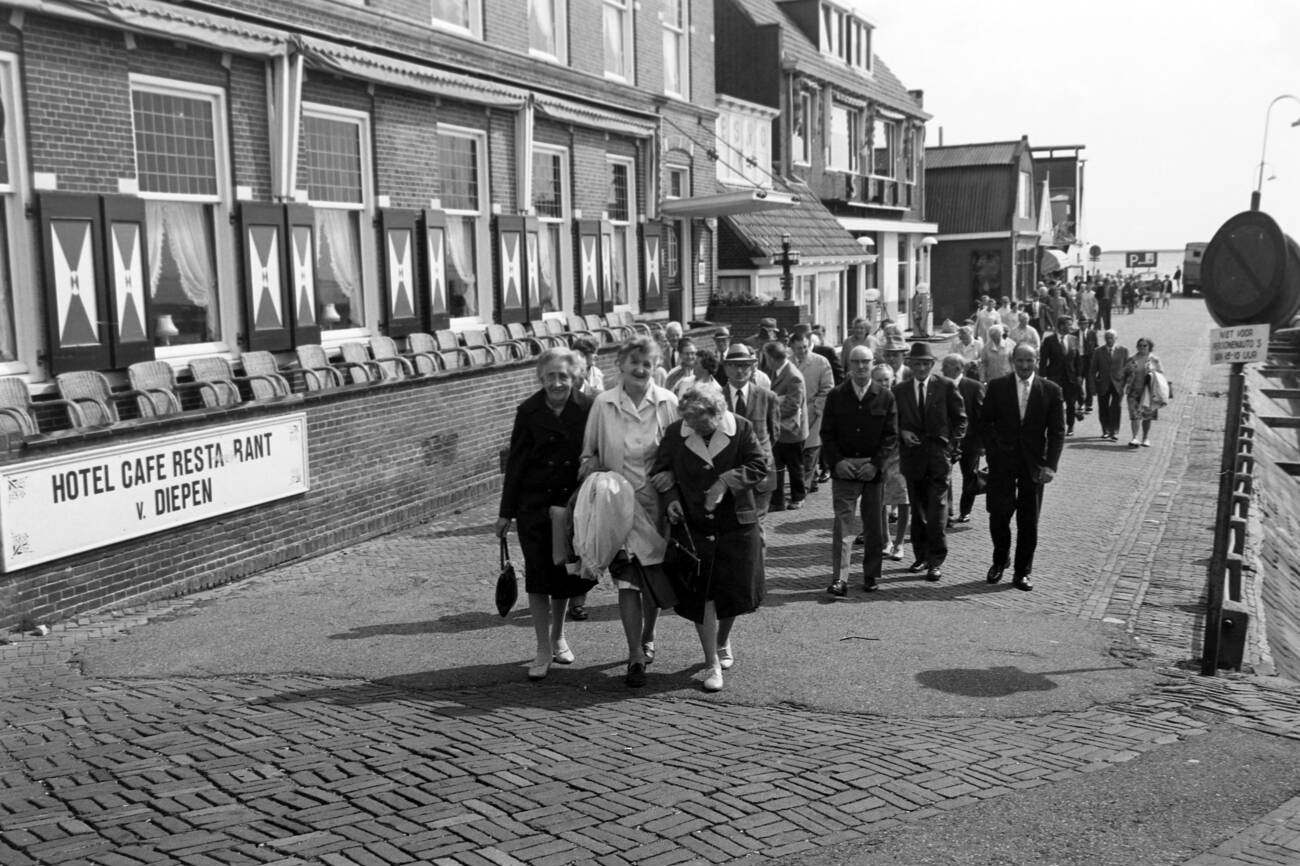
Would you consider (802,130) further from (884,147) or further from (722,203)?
(722,203)

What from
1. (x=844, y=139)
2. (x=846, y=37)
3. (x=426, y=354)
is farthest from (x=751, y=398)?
(x=846, y=37)

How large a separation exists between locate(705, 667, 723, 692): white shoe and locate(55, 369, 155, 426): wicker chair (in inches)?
205

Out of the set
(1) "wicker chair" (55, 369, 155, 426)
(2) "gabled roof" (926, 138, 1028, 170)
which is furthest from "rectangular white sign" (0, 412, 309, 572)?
(2) "gabled roof" (926, 138, 1028, 170)

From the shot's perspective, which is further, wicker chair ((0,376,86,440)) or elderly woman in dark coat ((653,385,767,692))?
wicker chair ((0,376,86,440))

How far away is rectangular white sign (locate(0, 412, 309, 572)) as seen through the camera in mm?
8062

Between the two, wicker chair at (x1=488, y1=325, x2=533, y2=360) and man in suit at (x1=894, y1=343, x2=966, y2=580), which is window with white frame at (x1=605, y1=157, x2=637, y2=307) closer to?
wicker chair at (x1=488, y1=325, x2=533, y2=360)

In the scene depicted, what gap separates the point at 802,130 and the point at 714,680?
28420 millimetres

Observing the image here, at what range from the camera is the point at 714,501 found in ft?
22.7

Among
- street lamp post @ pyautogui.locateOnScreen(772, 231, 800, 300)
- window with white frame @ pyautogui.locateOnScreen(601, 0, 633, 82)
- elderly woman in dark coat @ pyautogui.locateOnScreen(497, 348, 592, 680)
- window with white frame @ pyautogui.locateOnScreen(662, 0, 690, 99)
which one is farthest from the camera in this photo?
street lamp post @ pyautogui.locateOnScreen(772, 231, 800, 300)

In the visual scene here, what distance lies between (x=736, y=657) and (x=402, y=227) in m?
9.00

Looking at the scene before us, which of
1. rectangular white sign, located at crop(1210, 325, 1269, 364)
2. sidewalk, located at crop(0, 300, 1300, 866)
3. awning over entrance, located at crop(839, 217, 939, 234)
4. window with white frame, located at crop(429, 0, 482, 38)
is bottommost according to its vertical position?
sidewalk, located at crop(0, 300, 1300, 866)

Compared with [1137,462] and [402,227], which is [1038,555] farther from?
[402,227]

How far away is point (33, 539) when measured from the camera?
8.11 m

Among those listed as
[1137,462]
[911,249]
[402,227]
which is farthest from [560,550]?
[911,249]
